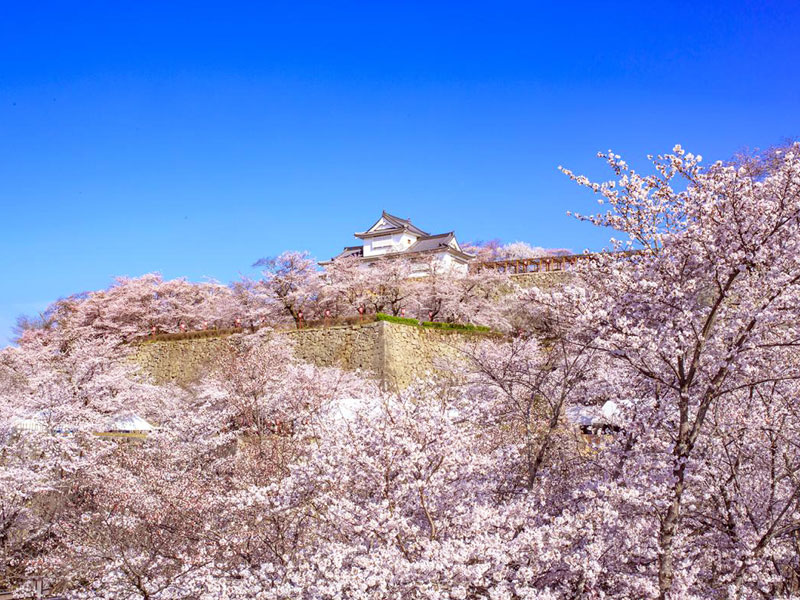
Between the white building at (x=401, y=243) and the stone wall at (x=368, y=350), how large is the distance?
9459 mm

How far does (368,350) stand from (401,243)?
50.1 feet

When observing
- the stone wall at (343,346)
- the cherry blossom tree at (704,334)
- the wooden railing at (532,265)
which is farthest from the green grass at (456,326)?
the cherry blossom tree at (704,334)

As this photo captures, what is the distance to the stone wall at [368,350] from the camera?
22.8 metres

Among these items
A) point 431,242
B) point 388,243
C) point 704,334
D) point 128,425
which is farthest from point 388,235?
point 704,334

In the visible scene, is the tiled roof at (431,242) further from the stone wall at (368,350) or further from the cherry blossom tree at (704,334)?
the cherry blossom tree at (704,334)

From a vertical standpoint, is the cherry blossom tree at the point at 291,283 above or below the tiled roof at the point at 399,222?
below

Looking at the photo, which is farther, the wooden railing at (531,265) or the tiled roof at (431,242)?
the tiled roof at (431,242)

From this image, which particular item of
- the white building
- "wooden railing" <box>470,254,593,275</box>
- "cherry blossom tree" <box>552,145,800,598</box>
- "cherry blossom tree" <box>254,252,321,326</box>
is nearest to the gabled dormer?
the white building

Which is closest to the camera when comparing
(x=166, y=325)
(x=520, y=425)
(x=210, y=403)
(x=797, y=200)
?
(x=797, y=200)

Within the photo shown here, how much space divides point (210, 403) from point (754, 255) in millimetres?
14838

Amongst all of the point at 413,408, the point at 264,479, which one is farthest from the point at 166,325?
the point at 413,408

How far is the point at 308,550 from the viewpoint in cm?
657

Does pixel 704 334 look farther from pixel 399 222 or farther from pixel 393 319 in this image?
pixel 399 222

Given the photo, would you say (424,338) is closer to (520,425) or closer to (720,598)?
(520,425)
